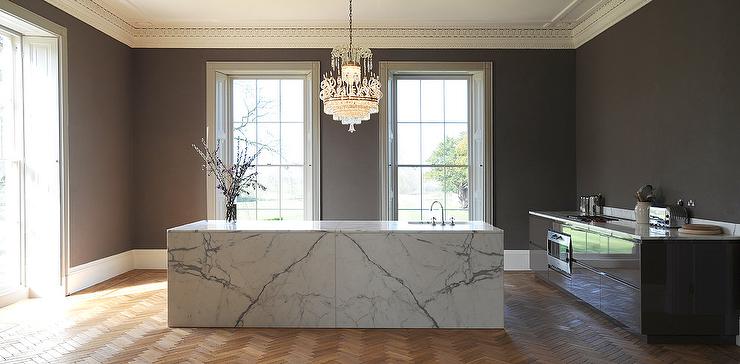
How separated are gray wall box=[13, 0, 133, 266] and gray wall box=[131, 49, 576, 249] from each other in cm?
24

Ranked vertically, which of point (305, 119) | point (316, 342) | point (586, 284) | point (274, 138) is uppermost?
point (305, 119)

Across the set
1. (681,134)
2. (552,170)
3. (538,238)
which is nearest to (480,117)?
(552,170)

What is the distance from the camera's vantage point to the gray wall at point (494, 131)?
23.7ft

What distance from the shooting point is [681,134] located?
481 cm

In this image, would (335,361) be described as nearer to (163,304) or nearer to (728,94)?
(163,304)

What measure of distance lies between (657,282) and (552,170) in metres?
3.36

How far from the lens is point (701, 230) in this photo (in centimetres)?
415

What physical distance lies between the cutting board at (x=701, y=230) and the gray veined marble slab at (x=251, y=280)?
2.85 metres

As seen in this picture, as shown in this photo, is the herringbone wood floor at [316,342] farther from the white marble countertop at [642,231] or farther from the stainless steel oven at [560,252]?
the white marble countertop at [642,231]

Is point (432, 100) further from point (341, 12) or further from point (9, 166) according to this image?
point (9, 166)

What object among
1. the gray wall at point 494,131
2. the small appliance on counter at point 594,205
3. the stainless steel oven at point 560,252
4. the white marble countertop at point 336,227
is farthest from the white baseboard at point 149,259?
the small appliance on counter at point 594,205

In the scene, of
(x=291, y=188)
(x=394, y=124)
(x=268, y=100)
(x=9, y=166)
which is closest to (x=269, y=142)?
(x=268, y=100)

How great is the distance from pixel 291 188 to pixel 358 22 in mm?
2425

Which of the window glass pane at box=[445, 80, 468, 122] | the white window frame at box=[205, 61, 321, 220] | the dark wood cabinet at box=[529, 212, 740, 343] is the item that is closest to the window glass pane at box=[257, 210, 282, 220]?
the white window frame at box=[205, 61, 321, 220]
